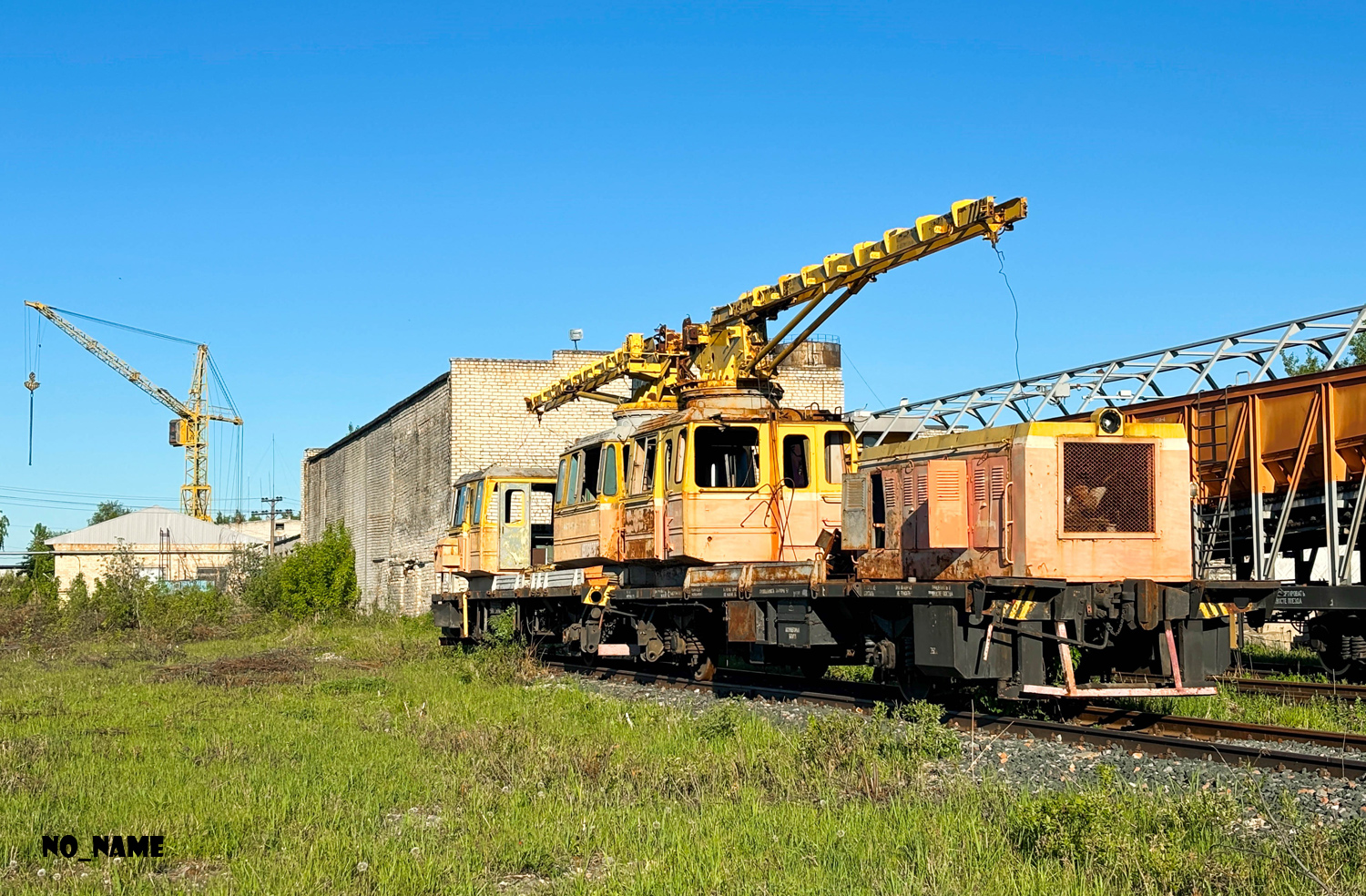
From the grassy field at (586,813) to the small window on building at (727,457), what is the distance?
3.06 metres

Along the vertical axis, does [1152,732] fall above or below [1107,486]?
below

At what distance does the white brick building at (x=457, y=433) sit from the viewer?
119ft

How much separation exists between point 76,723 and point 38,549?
2128 inches

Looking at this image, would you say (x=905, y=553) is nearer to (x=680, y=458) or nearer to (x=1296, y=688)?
(x=680, y=458)

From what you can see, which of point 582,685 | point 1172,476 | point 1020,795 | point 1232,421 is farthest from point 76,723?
point 1232,421

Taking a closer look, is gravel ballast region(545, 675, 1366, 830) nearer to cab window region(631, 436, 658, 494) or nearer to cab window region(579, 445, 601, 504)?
cab window region(631, 436, 658, 494)

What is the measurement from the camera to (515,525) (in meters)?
21.7

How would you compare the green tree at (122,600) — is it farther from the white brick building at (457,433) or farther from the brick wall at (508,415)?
the brick wall at (508,415)

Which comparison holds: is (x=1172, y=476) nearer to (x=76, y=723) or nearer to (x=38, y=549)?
(x=76, y=723)

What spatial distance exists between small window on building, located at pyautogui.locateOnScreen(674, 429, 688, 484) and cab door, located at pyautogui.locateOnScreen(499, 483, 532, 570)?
24.1 ft

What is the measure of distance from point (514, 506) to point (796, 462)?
8149 millimetres

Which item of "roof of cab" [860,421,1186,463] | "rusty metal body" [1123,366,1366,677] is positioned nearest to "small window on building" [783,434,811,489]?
"roof of cab" [860,421,1186,463]

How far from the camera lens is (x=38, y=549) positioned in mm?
61219

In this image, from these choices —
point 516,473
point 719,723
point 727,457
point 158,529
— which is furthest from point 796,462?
point 158,529
